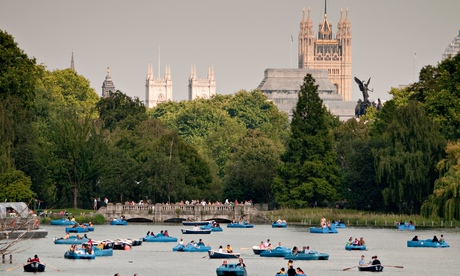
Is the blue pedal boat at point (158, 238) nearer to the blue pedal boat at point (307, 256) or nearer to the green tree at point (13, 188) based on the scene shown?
the blue pedal boat at point (307, 256)

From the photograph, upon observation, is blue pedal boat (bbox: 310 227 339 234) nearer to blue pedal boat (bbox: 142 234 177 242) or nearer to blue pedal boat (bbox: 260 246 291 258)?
blue pedal boat (bbox: 142 234 177 242)

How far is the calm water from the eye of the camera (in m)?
95.0

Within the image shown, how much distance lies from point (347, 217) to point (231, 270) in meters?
45.2

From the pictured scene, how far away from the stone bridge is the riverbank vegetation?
3251 millimetres

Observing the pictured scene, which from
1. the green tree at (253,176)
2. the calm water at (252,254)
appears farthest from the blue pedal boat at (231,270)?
the green tree at (253,176)

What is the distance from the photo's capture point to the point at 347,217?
134m

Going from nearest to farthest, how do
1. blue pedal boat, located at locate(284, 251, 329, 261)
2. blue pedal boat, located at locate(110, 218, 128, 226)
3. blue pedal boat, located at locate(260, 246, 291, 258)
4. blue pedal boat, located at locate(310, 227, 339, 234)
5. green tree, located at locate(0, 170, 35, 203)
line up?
blue pedal boat, located at locate(284, 251, 329, 261)
blue pedal boat, located at locate(260, 246, 291, 258)
blue pedal boat, located at locate(310, 227, 339, 234)
green tree, located at locate(0, 170, 35, 203)
blue pedal boat, located at locate(110, 218, 128, 226)

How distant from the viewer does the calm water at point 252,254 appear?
95.0 m

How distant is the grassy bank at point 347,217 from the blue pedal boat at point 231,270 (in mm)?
37331

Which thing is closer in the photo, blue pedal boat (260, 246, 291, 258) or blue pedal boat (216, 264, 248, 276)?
blue pedal boat (216, 264, 248, 276)

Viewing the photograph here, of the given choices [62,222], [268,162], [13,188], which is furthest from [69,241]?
[268,162]

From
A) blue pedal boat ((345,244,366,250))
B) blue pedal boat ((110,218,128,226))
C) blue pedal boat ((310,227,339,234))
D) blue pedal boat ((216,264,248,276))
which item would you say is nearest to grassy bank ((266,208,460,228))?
blue pedal boat ((310,227,339,234))

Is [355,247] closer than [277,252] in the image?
No

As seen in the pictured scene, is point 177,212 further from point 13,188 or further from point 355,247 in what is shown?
point 355,247
